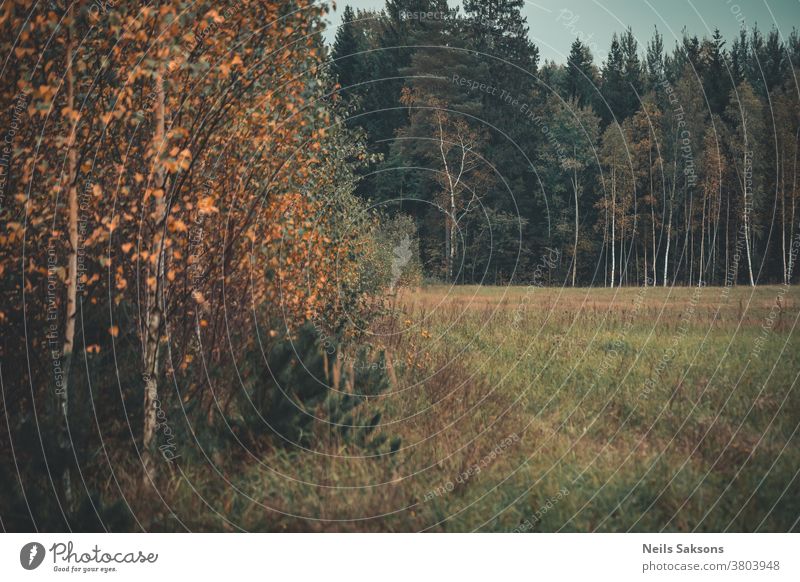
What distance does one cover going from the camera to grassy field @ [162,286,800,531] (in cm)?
493

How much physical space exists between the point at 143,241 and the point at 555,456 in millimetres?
4738

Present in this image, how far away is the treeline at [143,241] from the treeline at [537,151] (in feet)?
78.5

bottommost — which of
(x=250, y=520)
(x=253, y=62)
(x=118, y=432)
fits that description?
(x=250, y=520)

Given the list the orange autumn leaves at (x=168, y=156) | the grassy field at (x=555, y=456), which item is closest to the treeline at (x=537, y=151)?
the grassy field at (x=555, y=456)

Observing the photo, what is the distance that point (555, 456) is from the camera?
6086mm

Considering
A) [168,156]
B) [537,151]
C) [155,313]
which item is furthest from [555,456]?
[537,151]

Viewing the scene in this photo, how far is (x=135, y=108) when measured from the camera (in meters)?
5.33

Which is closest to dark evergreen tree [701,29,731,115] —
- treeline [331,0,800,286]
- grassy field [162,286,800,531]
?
treeline [331,0,800,286]

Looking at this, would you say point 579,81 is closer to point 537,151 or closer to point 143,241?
point 537,151

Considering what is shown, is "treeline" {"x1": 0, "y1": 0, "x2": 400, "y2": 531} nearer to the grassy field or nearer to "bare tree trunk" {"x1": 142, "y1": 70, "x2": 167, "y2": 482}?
"bare tree trunk" {"x1": 142, "y1": 70, "x2": 167, "y2": 482}

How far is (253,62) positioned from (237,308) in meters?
2.74

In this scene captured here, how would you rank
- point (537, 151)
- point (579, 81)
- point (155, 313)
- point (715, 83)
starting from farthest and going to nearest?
point (579, 81)
point (537, 151)
point (715, 83)
point (155, 313)
